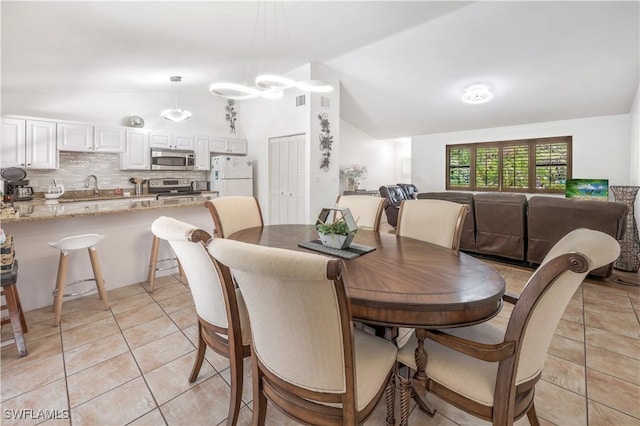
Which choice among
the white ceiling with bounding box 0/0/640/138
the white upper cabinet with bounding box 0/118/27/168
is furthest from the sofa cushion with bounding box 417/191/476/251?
the white upper cabinet with bounding box 0/118/27/168

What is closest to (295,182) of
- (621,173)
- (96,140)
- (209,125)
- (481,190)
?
(209,125)

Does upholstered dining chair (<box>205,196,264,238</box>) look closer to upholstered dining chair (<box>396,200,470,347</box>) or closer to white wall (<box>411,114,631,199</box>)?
upholstered dining chair (<box>396,200,470,347</box>)

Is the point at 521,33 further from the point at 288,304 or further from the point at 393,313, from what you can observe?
the point at 288,304

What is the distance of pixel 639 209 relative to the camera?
4.04 meters

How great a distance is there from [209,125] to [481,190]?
631 cm

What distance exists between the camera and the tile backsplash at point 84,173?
4.45 m

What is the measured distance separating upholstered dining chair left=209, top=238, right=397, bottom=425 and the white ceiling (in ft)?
9.15

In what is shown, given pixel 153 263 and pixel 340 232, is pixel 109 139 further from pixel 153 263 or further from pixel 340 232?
pixel 340 232

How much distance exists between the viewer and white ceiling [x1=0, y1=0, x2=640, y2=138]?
2820 mm

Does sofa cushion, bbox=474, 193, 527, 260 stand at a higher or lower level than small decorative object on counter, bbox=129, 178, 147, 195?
lower

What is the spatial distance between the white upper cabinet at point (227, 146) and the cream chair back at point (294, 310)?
5.32 metres

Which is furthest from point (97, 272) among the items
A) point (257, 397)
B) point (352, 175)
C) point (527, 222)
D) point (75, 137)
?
point (352, 175)

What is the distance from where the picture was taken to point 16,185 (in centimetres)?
413

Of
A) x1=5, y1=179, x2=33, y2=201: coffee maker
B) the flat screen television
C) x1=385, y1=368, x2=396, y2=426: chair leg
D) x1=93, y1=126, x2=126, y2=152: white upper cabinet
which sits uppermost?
x1=93, y1=126, x2=126, y2=152: white upper cabinet
